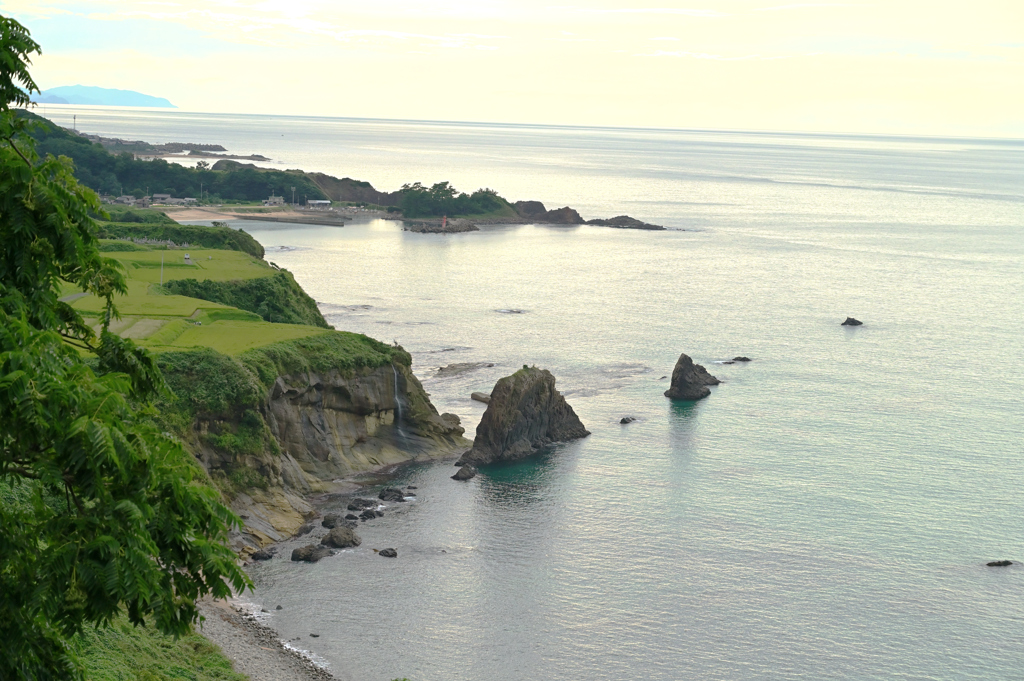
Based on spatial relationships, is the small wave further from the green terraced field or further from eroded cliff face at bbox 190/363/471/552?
eroded cliff face at bbox 190/363/471/552

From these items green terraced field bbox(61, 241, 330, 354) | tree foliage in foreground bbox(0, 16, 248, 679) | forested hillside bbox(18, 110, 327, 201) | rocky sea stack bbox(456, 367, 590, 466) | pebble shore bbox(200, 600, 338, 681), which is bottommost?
pebble shore bbox(200, 600, 338, 681)

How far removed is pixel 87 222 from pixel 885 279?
13554cm

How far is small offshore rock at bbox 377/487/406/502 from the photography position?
5207 cm

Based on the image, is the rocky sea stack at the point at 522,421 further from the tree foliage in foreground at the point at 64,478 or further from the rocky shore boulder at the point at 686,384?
the tree foliage in foreground at the point at 64,478

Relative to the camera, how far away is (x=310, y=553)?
4438cm

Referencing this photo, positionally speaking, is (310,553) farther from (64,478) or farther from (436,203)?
(436,203)

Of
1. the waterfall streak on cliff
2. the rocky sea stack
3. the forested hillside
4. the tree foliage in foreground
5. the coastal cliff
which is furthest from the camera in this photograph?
the forested hillside

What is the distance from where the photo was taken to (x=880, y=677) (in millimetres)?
37875

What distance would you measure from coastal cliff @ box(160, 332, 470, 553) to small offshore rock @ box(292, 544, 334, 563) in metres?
2.03

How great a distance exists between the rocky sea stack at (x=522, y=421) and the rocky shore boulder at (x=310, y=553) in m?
15.1

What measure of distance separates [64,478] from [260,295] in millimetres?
65731

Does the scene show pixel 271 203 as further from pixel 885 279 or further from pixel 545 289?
pixel 885 279

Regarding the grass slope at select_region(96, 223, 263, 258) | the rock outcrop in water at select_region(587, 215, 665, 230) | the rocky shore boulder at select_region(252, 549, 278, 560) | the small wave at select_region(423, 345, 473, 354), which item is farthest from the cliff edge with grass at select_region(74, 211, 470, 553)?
the rock outcrop in water at select_region(587, 215, 665, 230)

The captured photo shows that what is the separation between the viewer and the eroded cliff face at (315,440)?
156 feet
